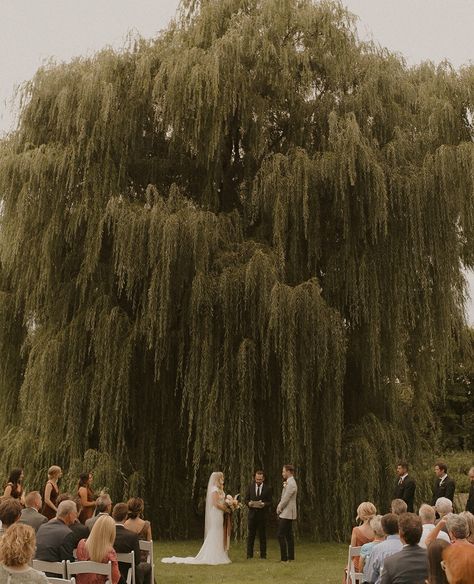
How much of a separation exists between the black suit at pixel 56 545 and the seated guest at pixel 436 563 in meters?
3.60

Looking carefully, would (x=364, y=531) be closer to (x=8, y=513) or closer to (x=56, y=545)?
(x=56, y=545)

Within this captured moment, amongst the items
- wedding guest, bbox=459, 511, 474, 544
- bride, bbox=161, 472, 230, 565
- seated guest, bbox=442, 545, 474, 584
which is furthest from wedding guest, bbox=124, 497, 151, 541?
seated guest, bbox=442, 545, 474, 584

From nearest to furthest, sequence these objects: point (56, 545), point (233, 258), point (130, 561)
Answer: point (56, 545) < point (130, 561) < point (233, 258)

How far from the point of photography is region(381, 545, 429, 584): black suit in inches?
229

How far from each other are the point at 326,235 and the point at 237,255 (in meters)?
2.17

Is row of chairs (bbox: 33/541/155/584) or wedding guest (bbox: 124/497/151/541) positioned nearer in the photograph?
row of chairs (bbox: 33/541/155/584)

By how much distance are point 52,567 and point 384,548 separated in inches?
115

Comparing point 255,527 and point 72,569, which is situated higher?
point 72,569

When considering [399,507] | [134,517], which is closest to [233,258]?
[134,517]

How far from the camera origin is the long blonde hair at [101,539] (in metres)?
6.69

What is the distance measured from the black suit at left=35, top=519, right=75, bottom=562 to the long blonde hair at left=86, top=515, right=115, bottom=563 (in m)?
0.81

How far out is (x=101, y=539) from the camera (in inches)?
264

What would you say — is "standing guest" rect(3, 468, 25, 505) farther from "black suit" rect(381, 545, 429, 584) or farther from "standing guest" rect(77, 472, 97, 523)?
"black suit" rect(381, 545, 429, 584)

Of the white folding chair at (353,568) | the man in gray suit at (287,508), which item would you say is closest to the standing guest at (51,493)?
the man in gray suit at (287,508)
